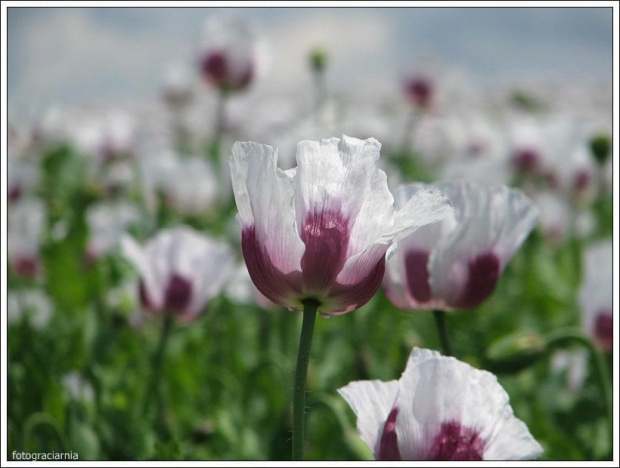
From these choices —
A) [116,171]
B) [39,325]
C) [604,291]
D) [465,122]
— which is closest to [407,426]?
[604,291]

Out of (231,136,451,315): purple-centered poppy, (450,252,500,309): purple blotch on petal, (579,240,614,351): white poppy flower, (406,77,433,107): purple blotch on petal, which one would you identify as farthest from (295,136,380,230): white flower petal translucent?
(406,77,433,107): purple blotch on petal

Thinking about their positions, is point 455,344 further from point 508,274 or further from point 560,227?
point 560,227

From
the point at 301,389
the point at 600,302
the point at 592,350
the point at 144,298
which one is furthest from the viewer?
the point at 144,298

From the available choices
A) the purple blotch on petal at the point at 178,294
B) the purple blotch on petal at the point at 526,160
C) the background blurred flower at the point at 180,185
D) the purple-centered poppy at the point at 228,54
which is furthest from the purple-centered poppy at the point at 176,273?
the purple blotch on petal at the point at 526,160

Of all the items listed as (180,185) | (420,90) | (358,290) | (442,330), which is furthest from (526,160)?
(358,290)

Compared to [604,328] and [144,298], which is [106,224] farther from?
[604,328]

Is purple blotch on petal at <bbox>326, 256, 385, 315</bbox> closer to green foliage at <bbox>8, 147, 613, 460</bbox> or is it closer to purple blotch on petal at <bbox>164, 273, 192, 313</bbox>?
green foliage at <bbox>8, 147, 613, 460</bbox>

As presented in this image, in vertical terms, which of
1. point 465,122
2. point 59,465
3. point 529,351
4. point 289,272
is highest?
point 465,122
